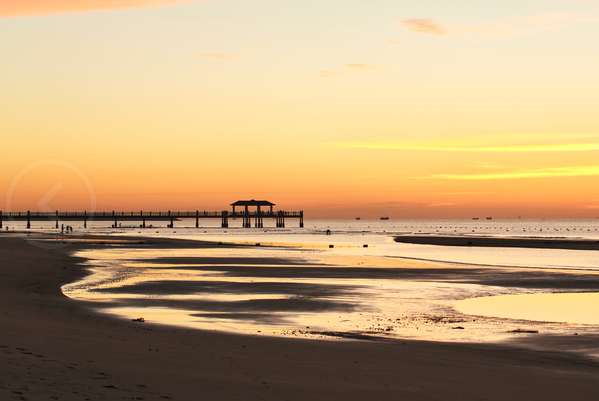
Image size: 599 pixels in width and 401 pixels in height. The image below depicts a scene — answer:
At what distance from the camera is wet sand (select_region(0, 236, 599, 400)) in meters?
9.73

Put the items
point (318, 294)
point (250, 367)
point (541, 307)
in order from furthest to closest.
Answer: point (318, 294) → point (541, 307) → point (250, 367)

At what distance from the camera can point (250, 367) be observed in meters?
12.0

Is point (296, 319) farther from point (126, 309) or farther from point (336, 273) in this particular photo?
point (336, 273)

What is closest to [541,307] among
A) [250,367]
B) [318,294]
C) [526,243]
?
[318,294]

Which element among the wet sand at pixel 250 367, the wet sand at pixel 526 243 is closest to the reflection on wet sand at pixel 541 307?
the wet sand at pixel 250 367

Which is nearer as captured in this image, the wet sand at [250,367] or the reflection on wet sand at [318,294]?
the wet sand at [250,367]

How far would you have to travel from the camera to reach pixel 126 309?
21.7m

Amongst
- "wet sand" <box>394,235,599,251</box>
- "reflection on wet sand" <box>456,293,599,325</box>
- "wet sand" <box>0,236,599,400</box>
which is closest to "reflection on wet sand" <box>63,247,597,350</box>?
"reflection on wet sand" <box>456,293,599,325</box>

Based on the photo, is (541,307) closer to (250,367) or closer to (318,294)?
(318,294)

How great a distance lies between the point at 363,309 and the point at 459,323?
412cm

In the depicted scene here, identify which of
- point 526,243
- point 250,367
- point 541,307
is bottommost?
point 526,243

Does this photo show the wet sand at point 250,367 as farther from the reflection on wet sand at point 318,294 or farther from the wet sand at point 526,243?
the wet sand at point 526,243

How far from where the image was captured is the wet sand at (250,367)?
31.9 ft

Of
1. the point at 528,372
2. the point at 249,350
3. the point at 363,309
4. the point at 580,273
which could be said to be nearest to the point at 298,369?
the point at 249,350
